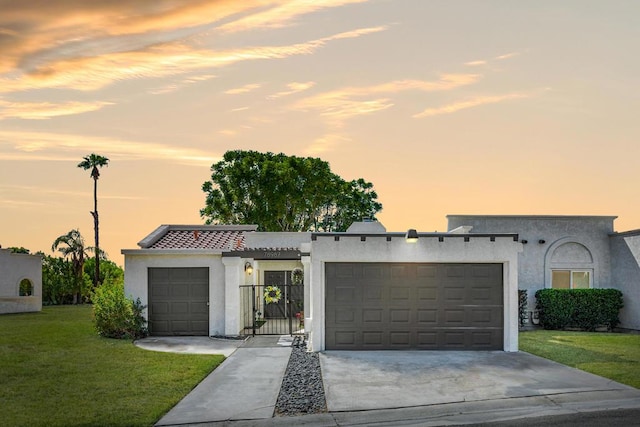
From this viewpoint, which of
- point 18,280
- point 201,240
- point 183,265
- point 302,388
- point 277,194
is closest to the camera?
point 302,388

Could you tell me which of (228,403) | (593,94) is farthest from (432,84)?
(228,403)

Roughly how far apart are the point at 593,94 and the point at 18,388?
63.8ft

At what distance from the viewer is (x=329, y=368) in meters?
15.2

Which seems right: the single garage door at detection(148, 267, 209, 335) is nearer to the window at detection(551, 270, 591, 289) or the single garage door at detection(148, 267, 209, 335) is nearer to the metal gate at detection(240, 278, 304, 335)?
the metal gate at detection(240, 278, 304, 335)

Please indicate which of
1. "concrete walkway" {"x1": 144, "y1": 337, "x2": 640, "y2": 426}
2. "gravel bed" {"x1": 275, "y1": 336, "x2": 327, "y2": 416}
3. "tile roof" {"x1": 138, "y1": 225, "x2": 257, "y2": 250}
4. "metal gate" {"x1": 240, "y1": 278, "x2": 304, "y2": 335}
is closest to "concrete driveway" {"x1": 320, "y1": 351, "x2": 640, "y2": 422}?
"concrete walkway" {"x1": 144, "y1": 337, "x2": 640, "y2": 426}

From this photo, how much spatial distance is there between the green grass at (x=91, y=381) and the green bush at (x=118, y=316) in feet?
1.98

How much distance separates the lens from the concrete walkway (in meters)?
10.8

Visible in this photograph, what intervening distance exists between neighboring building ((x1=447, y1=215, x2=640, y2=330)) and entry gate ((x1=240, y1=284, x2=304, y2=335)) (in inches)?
297

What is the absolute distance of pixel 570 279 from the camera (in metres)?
26.7

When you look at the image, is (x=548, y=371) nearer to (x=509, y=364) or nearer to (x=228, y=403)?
(x=509, y=364)

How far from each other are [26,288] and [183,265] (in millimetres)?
26602

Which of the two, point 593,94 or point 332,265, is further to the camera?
point 593,94

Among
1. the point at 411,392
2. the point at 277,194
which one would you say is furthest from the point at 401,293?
the point at 277,194

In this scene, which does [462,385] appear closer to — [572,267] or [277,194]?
[572,267]
